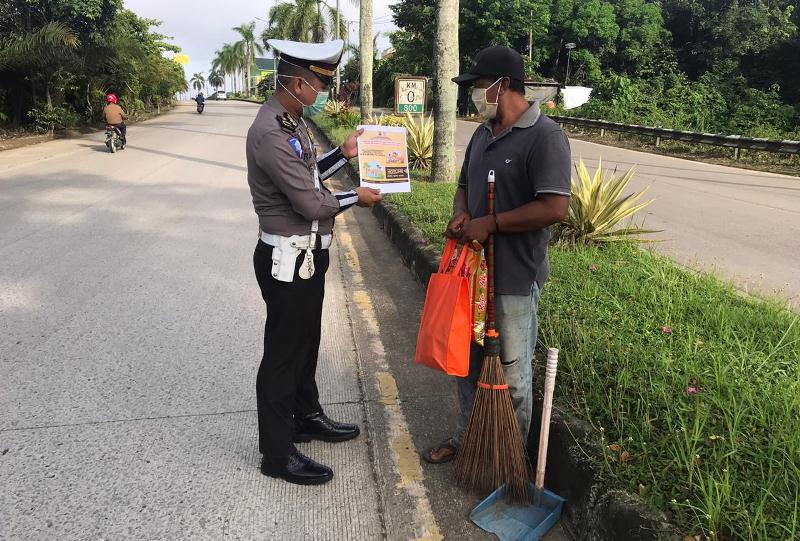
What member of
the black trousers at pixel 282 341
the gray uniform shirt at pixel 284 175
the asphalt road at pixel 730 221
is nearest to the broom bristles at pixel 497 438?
the black trousers at pixel 282 341

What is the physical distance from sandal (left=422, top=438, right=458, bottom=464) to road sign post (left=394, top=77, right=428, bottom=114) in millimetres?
7824

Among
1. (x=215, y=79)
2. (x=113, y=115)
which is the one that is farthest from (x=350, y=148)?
(x=215, y=79)

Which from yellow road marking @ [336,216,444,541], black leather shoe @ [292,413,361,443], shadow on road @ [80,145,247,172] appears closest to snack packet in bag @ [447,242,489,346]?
yellow road marking @ [336,216,444,541]

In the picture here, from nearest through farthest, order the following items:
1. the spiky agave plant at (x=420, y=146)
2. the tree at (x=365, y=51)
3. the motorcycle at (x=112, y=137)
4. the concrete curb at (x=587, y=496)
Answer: the concrete curb at (x=587, y=496)
the spiky agave plant at (x=420, y=146)
the motorcycle at (x=112, y=137)
the tree at (x=365, y=51)

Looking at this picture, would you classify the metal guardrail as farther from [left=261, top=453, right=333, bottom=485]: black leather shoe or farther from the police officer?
[left=261, top=453, right=333, bottom=485]: black leather shoe

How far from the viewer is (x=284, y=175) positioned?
8.21 feet

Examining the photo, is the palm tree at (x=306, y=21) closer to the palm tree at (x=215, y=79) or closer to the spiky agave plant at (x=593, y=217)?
the spiky agave plant at (x=593, y=217)

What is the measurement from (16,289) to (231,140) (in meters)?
15.7

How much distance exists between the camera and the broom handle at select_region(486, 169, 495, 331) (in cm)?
254

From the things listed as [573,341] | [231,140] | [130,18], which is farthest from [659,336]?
[130,18]

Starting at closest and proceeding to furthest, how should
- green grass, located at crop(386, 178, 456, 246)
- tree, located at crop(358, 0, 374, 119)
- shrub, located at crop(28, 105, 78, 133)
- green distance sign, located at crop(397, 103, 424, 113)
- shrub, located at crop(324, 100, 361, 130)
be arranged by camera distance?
1. green grass, located at crop(386, 178, 456, 246)
2. green distance sign, located at crop(397, 103, 424, 113)
3. tree, located at crop(358, 0, 374, 119)
4. shrub, located at crop(28, 105, 78, 133)
5. shrub, located at crop(324, 100, 361, 130)

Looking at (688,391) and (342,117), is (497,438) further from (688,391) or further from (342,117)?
(342,117)

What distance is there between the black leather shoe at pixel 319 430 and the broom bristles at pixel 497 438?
2.73 ft

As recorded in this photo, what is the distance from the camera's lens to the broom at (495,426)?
8.45 ft
